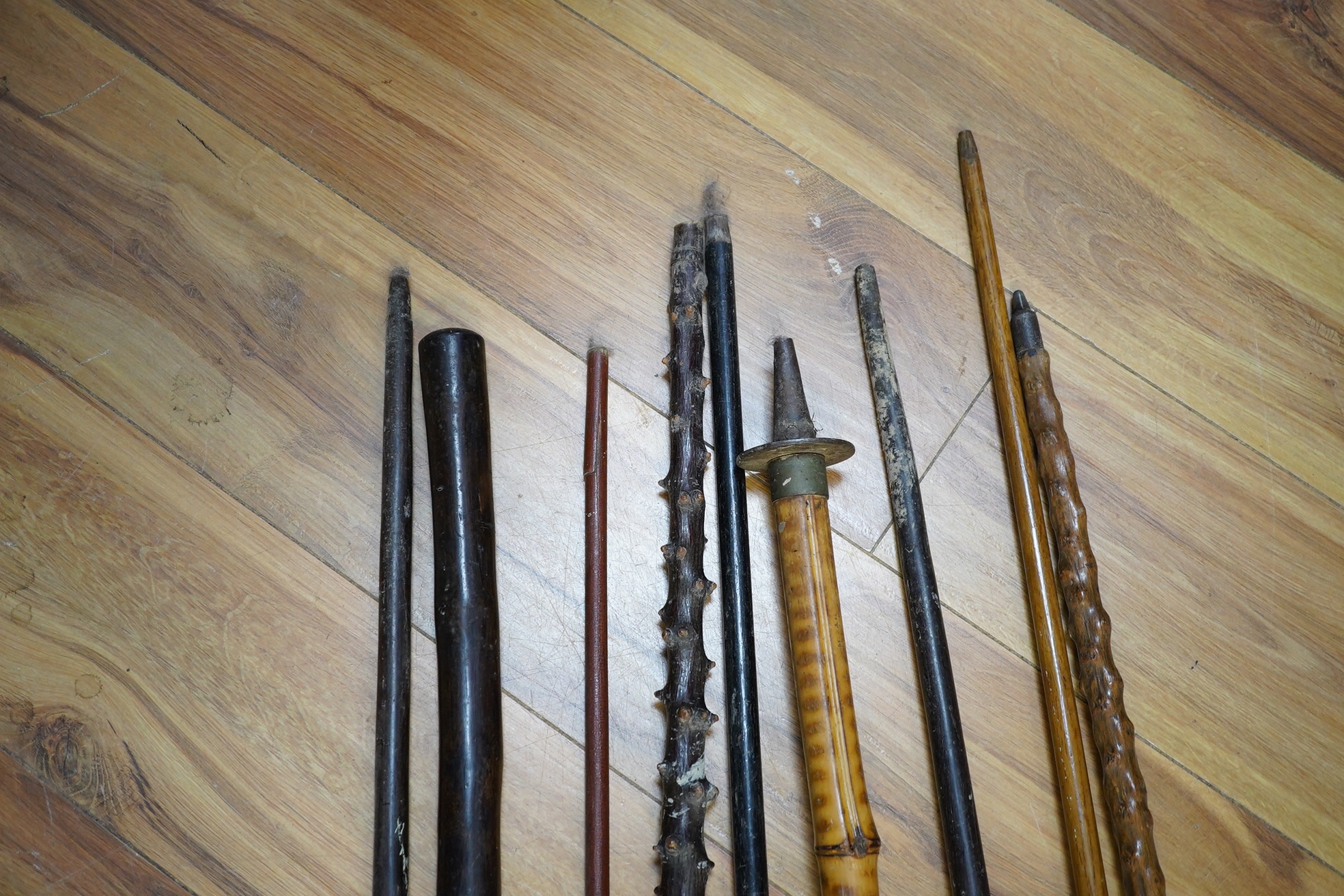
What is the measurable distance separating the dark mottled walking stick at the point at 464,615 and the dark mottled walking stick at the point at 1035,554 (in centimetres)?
79

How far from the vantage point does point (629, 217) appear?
1.50 m

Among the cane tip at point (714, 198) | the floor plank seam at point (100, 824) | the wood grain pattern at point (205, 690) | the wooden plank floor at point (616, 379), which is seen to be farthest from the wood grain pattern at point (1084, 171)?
the floor plank seam at point (100, 824)

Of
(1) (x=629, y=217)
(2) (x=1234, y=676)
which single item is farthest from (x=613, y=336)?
(2) (x=1234, y=676)

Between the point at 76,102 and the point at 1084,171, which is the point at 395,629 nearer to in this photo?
the point at 76,102

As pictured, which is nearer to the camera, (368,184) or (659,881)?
(659,881)

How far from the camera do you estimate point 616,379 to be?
145 centimetres

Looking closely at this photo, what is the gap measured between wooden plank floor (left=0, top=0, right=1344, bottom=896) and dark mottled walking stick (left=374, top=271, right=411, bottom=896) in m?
0.07

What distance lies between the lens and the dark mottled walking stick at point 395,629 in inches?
47.4

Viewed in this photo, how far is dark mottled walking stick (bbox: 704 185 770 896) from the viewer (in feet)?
3.99

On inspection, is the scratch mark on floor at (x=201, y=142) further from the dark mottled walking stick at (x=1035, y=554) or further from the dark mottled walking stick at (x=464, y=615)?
the dark mottled walking stick at (x=1035, y=554)

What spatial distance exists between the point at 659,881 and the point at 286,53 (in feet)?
4.75

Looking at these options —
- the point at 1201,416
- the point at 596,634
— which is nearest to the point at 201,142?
the point at 596,634

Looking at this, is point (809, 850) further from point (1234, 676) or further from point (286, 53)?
→ point (286, 53)

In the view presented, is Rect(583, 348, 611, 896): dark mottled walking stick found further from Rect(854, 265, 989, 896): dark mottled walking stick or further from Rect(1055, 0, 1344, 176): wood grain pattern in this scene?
Rect(1055, 0, 1344, 176): wood grain pattern
